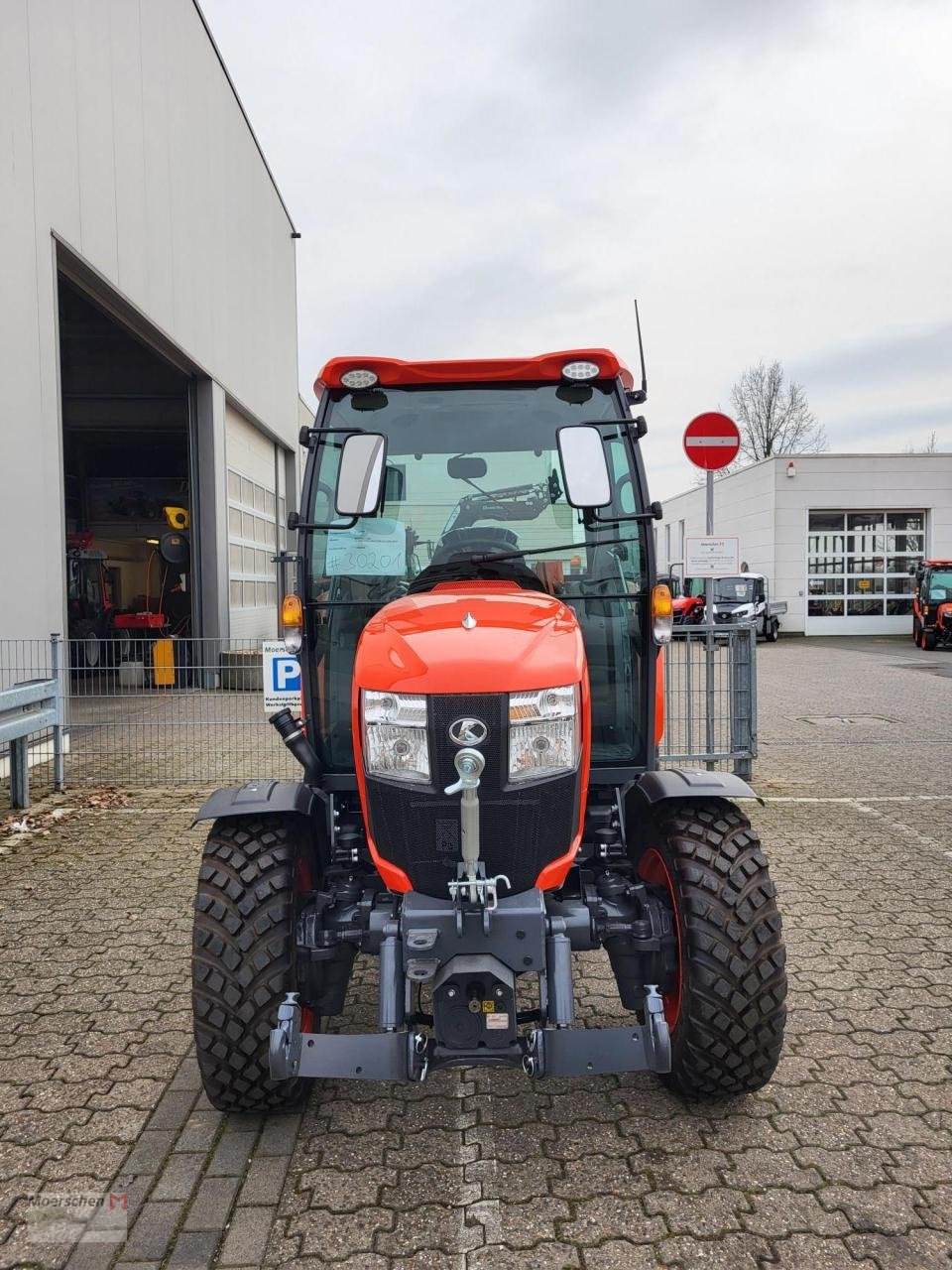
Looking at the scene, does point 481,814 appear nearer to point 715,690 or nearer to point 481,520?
point 481,520

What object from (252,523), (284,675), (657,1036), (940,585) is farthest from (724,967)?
(940,585)

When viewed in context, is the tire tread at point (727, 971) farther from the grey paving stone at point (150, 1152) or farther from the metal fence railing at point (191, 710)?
the metal fence railing at point (191, 710)

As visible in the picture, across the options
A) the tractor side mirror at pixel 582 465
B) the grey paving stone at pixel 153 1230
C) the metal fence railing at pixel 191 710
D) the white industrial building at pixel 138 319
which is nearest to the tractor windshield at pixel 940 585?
the white industrial building at pixel 138 319

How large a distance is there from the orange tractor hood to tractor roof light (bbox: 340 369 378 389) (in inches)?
35.7

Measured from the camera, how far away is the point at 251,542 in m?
17.7

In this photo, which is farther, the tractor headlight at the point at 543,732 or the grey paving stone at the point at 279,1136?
the grey paving stone at the point at 279,1136

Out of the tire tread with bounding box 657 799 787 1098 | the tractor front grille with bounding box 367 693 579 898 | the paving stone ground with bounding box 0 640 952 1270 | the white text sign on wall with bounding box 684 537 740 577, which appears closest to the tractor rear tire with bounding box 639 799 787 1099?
the tire tread with bounding box 657 799 787 1098

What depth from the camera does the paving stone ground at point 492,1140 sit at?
221 centimetres

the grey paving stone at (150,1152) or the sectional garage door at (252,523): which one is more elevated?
the sectional garage door at (252,523)

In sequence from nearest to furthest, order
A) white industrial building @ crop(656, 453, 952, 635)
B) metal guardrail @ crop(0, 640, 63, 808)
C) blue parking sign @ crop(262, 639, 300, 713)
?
metal guardrail @ crop(0, 640, 63, 808), blue parking sign @ crop(262, 639, 300, 713), white industrial building @ crop(656, 453, 952, 635)

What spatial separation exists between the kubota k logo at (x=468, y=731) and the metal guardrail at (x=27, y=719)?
4.75 metres

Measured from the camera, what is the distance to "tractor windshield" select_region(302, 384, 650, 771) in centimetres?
329

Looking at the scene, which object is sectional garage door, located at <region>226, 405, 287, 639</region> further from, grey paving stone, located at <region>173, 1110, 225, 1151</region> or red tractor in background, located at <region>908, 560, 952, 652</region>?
red tractor in background, located at <region>908, 560, 952, 652</region>

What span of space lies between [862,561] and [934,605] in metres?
5.90
